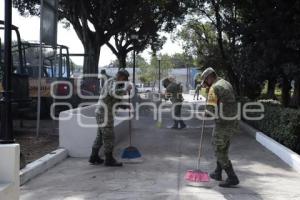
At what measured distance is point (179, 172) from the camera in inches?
347

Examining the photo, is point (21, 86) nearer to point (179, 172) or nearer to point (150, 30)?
point (179, 172)

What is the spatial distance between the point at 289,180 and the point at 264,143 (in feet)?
13.1

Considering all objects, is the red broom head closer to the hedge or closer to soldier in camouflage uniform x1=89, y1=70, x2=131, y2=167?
soldier in camouflage uniform x1=89, y1=70, x2=131, y2=167

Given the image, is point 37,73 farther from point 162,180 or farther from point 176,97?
point 162,180

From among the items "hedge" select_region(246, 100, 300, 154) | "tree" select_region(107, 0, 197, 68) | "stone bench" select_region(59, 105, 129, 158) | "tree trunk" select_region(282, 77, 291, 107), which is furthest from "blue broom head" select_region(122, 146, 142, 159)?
"tree" select_region(107, 0, 197, 68)

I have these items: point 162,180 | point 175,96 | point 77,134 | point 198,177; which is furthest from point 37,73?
point 198,177

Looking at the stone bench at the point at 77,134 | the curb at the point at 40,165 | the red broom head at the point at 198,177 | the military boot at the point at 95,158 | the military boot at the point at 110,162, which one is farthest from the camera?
the stone bench at the point at 77,134

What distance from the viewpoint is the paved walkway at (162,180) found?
23.5ft

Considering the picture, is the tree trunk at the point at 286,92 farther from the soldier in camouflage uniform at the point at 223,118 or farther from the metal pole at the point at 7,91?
the metal pole at the point at 7,91

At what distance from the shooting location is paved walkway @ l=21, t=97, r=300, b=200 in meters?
7.16

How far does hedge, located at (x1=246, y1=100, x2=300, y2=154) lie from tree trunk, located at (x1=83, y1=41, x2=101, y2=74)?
12376 millimetres

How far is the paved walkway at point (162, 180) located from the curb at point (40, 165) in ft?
0.35

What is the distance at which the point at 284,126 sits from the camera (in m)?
11.4

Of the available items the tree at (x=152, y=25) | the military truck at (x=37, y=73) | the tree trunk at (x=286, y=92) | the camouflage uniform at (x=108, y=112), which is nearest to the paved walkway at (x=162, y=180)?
the camouflage uniform at (x=108, y=112)
